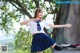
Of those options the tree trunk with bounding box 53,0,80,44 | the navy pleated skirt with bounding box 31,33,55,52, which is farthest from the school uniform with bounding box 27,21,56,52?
the tree trunk with bounding box 53,0,80,44

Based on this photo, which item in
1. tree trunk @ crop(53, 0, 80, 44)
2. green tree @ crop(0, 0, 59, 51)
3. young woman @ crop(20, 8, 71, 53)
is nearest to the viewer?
young woman @ crop(20, 8, 71, 53)

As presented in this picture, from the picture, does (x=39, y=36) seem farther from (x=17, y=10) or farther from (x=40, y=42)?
(x=17, y=10)

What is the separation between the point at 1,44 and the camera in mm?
5309

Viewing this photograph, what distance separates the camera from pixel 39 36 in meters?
3.33

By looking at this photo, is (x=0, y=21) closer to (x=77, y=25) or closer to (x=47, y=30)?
(x=47, y=30)

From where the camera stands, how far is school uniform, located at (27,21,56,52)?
10.9 ft

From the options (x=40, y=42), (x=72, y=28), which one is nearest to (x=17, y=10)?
(x=72, y=28)

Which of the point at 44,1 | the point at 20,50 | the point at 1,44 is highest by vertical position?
the point at 44,1

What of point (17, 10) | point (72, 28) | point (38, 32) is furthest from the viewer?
point (17, 10)

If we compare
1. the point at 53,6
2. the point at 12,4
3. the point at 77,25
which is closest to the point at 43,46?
the point at 77,25

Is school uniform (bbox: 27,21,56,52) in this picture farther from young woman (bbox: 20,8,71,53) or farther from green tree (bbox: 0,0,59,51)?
green tree (bbox: 0,0,59,51)

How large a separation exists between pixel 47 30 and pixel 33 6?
2.06 ft

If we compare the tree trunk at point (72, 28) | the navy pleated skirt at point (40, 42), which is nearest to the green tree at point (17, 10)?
the tree trunk at point (72, 28)

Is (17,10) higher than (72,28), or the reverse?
(17,10)
